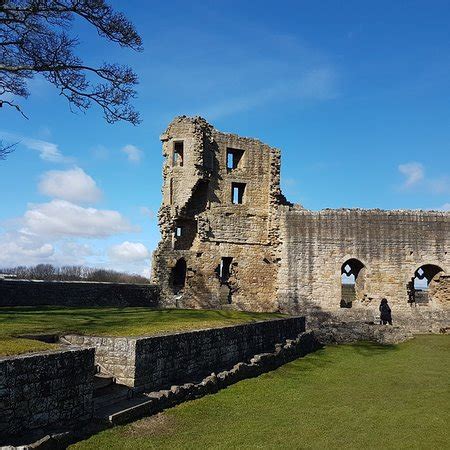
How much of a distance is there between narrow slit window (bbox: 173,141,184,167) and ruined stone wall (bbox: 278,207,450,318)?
21.2 feet

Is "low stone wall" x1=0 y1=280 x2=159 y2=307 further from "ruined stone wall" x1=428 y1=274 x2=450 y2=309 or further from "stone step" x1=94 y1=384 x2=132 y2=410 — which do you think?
"ruined stone wall" x1=428 y1=274 x2=450 y2=309

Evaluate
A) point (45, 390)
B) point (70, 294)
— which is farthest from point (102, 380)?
point (70, 294)

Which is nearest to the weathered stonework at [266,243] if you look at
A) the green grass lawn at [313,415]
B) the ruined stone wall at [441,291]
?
the ruined stone wall at [441,291]

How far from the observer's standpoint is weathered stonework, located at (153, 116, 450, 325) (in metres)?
24.1

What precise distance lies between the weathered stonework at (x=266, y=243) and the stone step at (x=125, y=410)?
15.6 meters

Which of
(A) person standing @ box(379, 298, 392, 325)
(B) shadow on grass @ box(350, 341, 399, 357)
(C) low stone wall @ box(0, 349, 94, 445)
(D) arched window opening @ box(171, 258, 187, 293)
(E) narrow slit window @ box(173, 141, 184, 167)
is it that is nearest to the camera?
(C) low stone wall @ box(0, 349, 94, 445)

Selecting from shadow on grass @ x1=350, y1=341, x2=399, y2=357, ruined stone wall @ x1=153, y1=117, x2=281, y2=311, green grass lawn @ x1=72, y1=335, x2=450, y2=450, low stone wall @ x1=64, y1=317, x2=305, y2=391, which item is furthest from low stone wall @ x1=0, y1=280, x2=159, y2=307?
shadow on grass @ x1=350, y1=341, x2=399, y2=357

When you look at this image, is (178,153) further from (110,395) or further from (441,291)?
(110,395)

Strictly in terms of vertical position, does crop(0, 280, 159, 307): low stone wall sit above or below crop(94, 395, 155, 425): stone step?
above

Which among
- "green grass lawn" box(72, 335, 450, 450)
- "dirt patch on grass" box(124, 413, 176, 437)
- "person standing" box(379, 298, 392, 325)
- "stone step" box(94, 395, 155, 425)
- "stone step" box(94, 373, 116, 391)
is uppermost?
"person standing" box(379, 298, 392, 325)

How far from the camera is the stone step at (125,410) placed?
7.72 meters

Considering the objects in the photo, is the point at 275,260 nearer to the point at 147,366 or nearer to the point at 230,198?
the point at 230,198

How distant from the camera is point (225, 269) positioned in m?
26.9

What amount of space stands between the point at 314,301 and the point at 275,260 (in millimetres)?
2971
